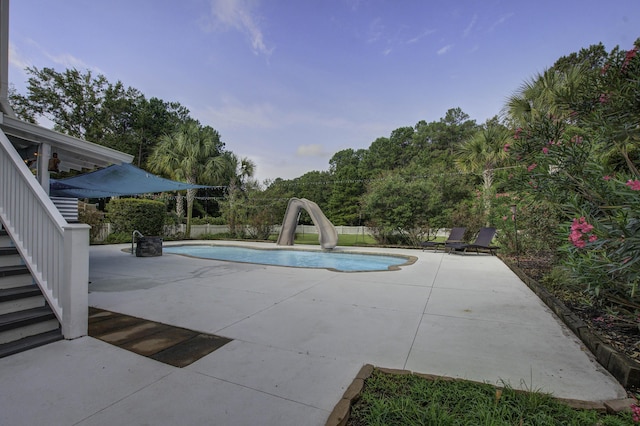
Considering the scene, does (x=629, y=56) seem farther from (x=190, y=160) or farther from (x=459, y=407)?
(x=190, y=160)

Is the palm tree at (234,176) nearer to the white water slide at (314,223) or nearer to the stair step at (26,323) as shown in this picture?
the white water slide at (314,223)

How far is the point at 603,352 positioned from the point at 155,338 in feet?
13.9

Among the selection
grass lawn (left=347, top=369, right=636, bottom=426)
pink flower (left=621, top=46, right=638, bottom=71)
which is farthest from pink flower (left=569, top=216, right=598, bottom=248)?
pink flower (left=621, top=46, right=638, bottom=71)

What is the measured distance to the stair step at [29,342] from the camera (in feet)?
8.74

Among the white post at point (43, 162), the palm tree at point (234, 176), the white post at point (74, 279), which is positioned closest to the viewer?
the white post at point (74, 279)

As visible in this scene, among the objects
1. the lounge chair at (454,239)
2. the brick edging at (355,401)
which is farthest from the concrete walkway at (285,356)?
the lounge chair at (454,239)

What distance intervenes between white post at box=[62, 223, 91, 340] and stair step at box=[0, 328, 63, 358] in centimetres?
9

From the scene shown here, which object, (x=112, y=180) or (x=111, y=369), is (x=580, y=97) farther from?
(x=112, y=180)

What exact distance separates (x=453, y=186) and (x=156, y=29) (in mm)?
21491

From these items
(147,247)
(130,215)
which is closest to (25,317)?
(147,247)

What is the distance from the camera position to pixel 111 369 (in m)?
2.47

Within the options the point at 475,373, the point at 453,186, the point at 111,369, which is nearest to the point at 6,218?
the point at 111,369

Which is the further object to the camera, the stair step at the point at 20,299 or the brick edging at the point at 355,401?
the stair step at the point at 20,299

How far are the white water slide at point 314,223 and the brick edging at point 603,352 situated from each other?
363 inches
